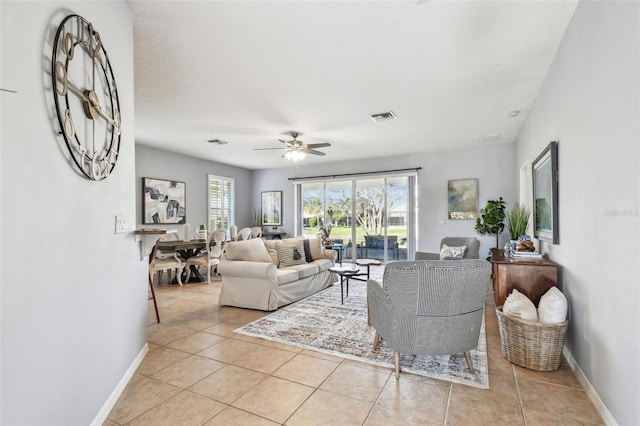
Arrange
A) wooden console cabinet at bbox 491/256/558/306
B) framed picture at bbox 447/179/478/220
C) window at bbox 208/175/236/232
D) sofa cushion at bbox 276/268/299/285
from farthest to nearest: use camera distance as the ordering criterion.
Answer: window at bbox 208/175/236/232 < framed picture at bbox 447/179/478/220 < sofa cushion at bbox 276/268/299/285 < wooden console cabinet at bbox 491/256/558/306

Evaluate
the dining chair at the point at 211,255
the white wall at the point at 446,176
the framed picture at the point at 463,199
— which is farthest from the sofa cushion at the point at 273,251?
the framed picture at the point at 463,199

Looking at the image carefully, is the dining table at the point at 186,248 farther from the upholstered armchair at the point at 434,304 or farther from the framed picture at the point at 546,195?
the framed picture at the point at 546,195

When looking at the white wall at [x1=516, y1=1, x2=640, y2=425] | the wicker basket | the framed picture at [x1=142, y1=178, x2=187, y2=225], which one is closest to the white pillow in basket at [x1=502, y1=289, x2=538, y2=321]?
the wicker basket

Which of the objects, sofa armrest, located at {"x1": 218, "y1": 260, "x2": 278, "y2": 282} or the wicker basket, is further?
sofa armrest, located at {"x1": 218, "y1": 260, "x2": 278, "y2": 282}

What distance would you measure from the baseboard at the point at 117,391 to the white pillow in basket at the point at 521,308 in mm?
2894

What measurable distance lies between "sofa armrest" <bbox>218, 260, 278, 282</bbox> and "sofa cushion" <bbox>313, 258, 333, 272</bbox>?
1.18 m

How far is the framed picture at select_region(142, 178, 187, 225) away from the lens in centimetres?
659

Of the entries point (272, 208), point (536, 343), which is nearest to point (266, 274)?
point (536, 343)

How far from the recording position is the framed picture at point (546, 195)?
283cm

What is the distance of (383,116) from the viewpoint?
4.63 m

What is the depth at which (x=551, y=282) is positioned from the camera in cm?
278

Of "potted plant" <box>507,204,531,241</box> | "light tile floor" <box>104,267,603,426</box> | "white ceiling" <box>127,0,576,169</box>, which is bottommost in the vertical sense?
"light tile floor" <box>104,267,603,426</box>

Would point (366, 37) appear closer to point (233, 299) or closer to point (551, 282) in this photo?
point (551, 282)

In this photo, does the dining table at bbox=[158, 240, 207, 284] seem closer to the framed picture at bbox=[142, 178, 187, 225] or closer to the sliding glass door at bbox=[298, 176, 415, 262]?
the framed picture at bbox=[142, 178, 187, 225]
